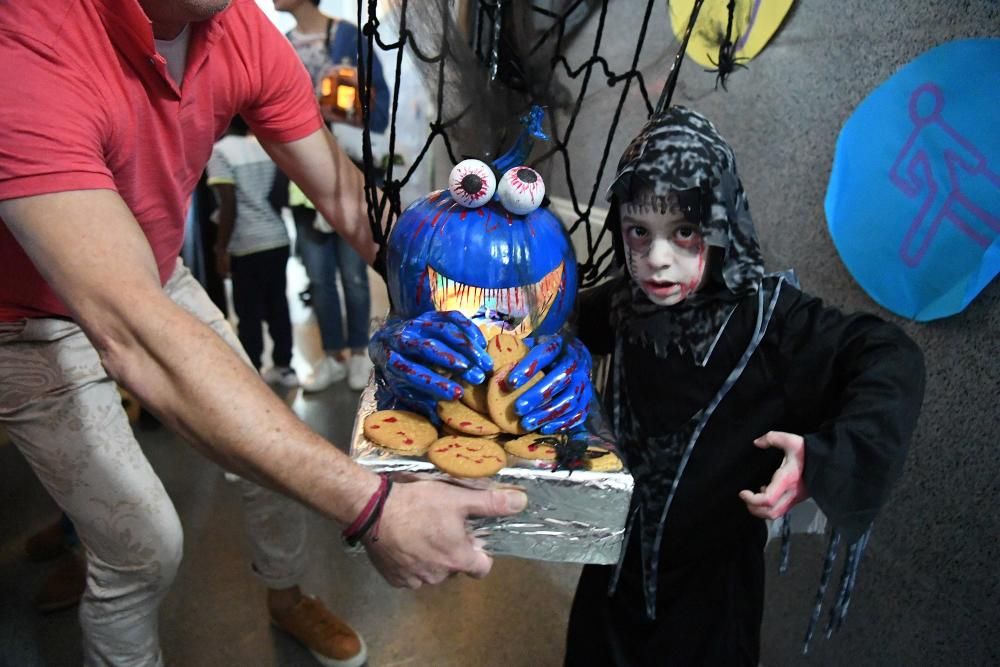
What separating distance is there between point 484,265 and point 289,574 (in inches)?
35.0

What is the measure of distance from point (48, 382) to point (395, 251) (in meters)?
0.55

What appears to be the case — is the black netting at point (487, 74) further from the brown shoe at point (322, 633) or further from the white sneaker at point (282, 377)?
the white sneaker at point (282, 377)

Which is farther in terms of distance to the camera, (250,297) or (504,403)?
(250,297)

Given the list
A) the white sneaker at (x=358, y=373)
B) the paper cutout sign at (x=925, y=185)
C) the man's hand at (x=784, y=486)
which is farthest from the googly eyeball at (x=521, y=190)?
the white sneaker at (x=358, y=373)

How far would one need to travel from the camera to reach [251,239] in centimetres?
212

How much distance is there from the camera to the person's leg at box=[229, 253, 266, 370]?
217cm

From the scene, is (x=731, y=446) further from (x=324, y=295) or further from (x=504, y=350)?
(x=324, y=295)

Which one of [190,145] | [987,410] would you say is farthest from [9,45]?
[987,410]

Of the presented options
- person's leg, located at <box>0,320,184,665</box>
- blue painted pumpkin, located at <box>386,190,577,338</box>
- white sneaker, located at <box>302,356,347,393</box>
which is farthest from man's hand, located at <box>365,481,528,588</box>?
white sneaker, located at <box>302,356,347,393</box>

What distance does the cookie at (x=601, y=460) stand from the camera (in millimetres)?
716

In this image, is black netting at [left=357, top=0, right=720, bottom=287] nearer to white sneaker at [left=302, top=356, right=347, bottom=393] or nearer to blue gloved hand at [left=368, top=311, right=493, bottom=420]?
blue gloved hand at [left=368, top=311, right=493, bottom=420]

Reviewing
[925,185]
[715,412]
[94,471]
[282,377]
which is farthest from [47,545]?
[925,185]

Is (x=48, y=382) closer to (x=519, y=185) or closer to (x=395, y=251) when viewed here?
(x=395, y=251)

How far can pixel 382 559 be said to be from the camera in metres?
0.72
